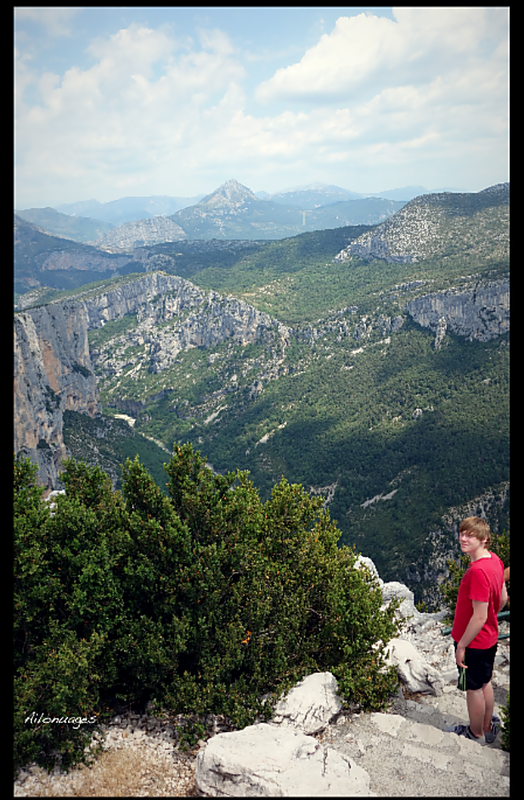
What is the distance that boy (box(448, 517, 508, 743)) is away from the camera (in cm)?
684

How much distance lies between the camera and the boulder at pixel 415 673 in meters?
10.9

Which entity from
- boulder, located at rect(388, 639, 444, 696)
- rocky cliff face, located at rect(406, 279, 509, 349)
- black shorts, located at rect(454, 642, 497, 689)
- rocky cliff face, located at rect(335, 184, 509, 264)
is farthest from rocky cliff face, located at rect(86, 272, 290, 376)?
black shorts, located at rect(454, 642, 497, 689)

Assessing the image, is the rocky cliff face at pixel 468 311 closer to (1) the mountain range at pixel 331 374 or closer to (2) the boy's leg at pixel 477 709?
(1) the mountain range at pixel 331 374

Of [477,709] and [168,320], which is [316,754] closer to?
[477,709]

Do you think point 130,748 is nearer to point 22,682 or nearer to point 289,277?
point 22,682

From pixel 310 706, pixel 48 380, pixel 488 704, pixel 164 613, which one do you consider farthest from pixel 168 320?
pixel 488 704

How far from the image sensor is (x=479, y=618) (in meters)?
6.83

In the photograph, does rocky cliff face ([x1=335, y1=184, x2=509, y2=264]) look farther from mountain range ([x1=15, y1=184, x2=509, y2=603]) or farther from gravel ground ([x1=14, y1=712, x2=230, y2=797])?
gravel ground ([x1=14, y1=712, x2=230, y2=797])

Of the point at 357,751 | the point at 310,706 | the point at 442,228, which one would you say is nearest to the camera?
the point at 357,751

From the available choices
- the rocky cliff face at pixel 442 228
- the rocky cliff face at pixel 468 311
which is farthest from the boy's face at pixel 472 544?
the rocky cliff face at pixel 442 228

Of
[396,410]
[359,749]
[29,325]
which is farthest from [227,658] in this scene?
[396,410]

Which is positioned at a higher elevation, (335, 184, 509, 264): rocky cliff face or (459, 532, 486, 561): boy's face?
(335, 184, 509, 264): rocky cliff face

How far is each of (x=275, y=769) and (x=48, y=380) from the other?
77807mm

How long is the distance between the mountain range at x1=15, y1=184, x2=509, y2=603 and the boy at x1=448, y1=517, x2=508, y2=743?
4393 centimetres
